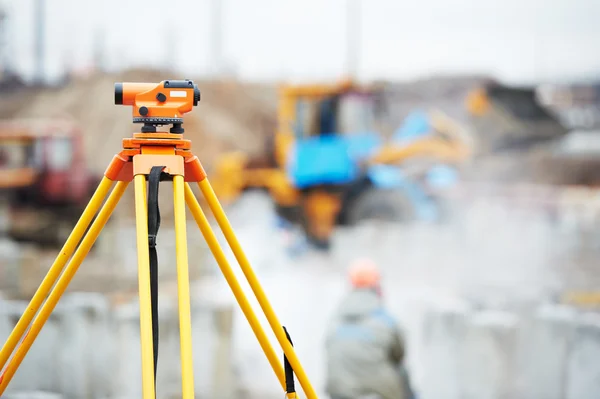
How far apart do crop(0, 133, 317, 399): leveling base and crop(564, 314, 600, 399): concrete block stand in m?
1.64

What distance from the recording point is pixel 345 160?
616 centimetres

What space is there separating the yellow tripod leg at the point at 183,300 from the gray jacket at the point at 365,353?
1037 mm

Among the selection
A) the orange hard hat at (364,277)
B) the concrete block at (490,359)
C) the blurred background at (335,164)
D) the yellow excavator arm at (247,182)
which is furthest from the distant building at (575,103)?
the orange hard hat at (364,277)

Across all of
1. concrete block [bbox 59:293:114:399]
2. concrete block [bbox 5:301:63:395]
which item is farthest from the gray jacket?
concrete block [bbox 5:301:63:395]

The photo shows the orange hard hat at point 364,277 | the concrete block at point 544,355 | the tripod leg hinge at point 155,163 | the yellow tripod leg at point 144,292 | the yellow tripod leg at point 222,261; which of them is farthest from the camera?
the concrete block at point 544,355

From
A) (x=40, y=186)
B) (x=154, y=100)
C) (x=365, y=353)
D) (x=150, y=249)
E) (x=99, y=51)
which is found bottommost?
(x=40, y=186)

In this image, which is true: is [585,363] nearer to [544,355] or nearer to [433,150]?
[544,355]

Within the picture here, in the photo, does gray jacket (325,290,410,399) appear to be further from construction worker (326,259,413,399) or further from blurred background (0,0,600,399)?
blurred background (0,0,600,399)

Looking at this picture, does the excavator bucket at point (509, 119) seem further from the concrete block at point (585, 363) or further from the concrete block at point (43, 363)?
the concrete block at point (43, 363)

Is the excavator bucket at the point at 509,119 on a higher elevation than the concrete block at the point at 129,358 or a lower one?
higher

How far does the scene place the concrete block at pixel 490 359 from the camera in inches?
108

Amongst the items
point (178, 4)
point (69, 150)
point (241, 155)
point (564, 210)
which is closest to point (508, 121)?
point (564, 210)

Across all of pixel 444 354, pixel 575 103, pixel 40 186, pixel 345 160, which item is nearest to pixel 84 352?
pixel 444 354

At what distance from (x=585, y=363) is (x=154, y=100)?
2.04m
